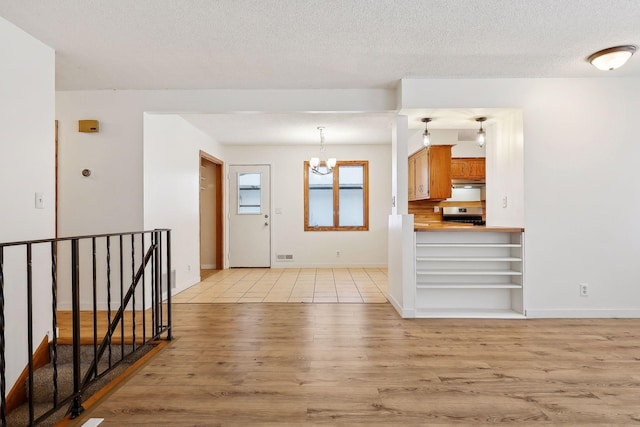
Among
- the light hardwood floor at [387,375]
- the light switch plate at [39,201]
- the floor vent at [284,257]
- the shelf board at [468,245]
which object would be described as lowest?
the light hardwood floor at [387,375]

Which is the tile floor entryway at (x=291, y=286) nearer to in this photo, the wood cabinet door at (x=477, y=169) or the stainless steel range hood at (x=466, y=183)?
the stainless steel range hood at (x=466, y=183)

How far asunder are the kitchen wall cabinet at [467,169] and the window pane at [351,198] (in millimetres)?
1735

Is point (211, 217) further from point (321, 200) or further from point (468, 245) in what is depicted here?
point (468, 245)

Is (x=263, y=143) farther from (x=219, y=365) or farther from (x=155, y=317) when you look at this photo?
(x=219, y=365)

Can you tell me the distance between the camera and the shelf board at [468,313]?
148 inches

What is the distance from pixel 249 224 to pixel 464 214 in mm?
4016

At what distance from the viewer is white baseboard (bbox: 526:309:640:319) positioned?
12.2 ft

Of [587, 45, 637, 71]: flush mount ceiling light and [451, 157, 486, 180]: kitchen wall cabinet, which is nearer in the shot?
[587, 45, 637, 71]: flush mount ceiling light

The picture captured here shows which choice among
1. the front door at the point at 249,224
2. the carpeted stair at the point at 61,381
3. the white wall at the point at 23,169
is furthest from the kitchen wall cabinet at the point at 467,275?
the front door at the point at 249,224

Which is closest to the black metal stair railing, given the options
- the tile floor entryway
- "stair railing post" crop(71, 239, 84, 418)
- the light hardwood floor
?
"stair railing post" crop(71, 239, 84, 418)

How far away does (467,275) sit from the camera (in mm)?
3932

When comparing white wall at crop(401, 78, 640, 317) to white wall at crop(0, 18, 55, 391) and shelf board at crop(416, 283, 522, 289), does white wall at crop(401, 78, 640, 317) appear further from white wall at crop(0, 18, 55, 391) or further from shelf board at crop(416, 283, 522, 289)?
white wall at crop(0, 18, 55, 391)

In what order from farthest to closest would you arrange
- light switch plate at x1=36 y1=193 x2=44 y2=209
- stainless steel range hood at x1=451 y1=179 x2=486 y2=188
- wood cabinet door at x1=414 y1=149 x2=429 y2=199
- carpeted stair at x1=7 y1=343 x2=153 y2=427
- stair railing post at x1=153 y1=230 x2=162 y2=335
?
stainless steel range hood at x1=451 y1=179 x2=486 y2=188
wood cabinet door at x1=414 y1=149 x2=429 y2=199
stair railing post at x1=153 y1=230 x2=162 y2=335
light switch plate at x1=36 y1=193 x2=44 y2=209
carpeted stair at x1=7 y1=343 x2=153 y2=427

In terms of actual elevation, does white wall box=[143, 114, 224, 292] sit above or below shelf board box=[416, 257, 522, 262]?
above
